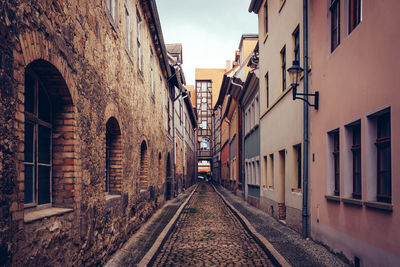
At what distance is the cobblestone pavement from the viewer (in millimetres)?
7764

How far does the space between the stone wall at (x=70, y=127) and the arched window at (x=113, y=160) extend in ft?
0.10

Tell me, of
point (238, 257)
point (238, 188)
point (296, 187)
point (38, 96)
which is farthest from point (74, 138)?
point (238, 188)

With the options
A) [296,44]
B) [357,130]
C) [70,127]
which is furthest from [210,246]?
[296,44]

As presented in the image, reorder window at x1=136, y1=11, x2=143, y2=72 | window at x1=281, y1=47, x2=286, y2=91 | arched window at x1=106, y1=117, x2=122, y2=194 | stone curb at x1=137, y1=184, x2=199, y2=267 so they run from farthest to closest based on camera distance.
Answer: window at x1=281, y1=47, x2=286, y2=91
window at x1=136, y1=11, x2=143, y2=72
arched window at x1=106, y1=117, x2=122, y2=194
stone curb at x1=137, y1=184, x2=199, y2=267

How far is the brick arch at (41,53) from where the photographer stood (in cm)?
388

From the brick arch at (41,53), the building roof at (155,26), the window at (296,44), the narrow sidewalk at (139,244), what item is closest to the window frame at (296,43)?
the window at (296,44)

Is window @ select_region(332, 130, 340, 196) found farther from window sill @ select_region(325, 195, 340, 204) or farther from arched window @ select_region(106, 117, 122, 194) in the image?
arched window @ select_region(106, 117, 122, 194)

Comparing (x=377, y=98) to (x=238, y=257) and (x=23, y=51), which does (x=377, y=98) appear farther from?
(x=23, y=51)

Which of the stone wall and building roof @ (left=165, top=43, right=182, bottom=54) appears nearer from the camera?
the stone wall

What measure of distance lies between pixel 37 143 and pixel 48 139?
425 millimetres

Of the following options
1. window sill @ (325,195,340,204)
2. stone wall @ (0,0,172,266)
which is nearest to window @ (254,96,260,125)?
stone wall @ (0,0,172,266)

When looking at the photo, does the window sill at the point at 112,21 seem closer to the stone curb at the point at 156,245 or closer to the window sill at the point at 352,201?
the stone curb at the point at 156,245

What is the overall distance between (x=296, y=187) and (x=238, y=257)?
3.95 metres

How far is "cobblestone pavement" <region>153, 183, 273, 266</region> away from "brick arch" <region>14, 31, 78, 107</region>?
12.7 feet
